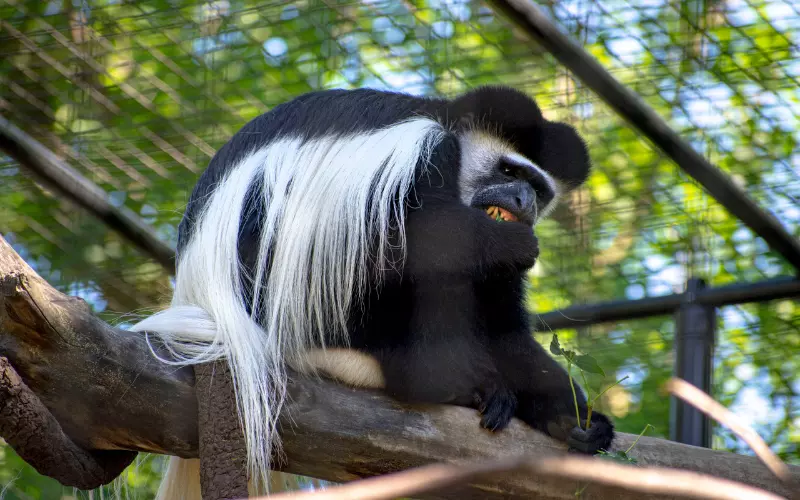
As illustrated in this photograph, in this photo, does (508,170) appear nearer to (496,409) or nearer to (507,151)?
(507,151)

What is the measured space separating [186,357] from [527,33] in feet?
3.52

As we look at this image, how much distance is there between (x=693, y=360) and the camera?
2064 mm

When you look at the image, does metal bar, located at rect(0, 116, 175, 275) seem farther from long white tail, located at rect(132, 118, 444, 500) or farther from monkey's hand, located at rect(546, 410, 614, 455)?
monkey's hand, located at rect(546, 410, 614, 455)

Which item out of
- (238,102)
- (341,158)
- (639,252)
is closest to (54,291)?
(341,158)

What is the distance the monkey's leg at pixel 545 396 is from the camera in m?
1.45

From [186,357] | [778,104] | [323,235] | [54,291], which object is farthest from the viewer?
[778,104]

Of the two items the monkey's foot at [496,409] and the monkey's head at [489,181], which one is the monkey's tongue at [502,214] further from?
the monkey's foot at [496,409]

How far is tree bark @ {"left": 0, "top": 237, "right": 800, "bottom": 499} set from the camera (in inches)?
44.6

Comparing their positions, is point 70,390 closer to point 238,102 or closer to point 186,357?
point 186,357

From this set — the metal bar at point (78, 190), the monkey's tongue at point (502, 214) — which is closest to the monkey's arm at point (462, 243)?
the monkey's tongue at point (502, 214)

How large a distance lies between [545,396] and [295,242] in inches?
19.3

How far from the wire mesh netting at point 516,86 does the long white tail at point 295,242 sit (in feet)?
2.79

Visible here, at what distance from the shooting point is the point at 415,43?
2.48 meters

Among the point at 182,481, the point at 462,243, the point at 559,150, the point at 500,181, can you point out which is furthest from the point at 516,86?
the point at 182,481
